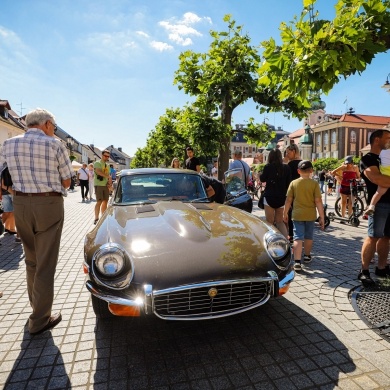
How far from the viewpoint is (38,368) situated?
240cm

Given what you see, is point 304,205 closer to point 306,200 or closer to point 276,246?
point 306,200

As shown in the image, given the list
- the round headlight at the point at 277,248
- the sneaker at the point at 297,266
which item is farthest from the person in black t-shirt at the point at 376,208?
the round headlight at the point at 277,248

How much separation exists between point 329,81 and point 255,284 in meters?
2.30

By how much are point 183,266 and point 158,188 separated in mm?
1974

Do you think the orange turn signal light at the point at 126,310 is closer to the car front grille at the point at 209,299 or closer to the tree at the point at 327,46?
the car front grille at the point at 209,299

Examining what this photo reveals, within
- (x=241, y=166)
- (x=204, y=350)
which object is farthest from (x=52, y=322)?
(x=241, y=166)

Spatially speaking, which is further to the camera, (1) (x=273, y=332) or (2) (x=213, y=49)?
(2) (x=213, y=49)

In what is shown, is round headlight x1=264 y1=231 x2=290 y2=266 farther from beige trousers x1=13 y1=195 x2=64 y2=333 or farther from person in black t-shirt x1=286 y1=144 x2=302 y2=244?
person in black t-shirt x1=286 y1=144 x2=302 y2=244

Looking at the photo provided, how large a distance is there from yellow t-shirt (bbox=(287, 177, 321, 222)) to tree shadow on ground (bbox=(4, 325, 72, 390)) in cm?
365

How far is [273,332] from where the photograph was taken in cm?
288

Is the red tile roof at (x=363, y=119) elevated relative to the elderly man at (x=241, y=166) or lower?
elevated

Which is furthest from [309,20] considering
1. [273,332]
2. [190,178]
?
[273,332]

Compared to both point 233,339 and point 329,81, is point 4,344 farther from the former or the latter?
point 329,81

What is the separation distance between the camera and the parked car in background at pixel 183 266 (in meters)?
2.40
